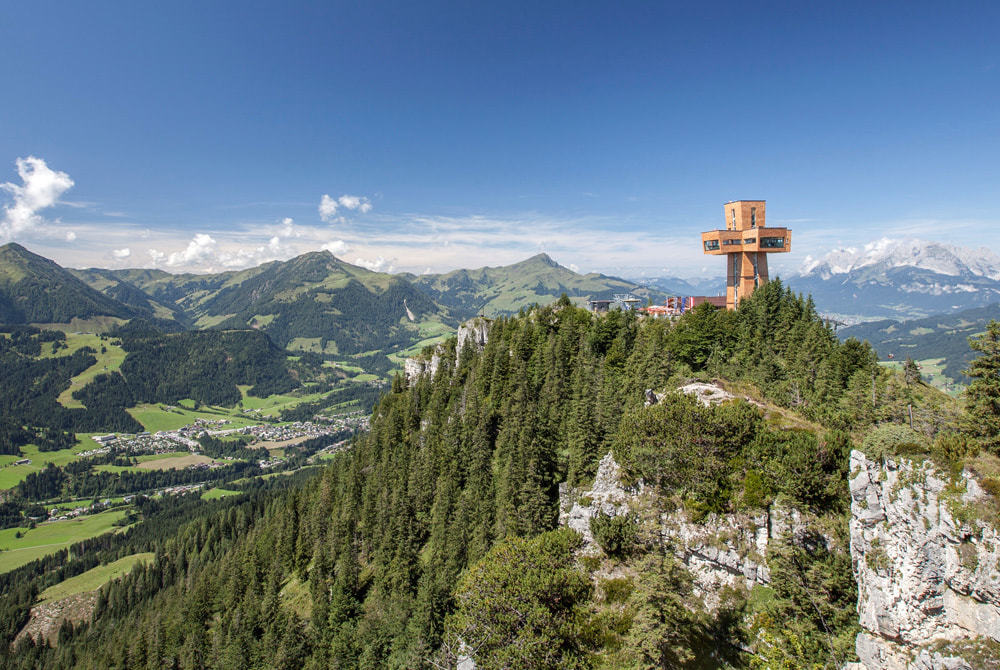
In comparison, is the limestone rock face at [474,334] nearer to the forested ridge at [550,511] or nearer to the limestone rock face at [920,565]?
the forested ridge at [550,511]

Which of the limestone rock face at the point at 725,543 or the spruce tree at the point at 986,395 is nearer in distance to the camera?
the spruce tree at the point at 986,395

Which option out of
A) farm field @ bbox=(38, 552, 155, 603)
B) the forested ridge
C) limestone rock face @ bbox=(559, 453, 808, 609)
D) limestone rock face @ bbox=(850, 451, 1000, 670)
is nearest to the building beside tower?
the forested ridge

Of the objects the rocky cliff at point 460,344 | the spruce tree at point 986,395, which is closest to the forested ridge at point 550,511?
the spruce tree at point 986,395

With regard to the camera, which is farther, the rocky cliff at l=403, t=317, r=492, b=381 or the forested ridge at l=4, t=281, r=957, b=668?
the rocky cliff at l=403, t=317, r=492, b=381

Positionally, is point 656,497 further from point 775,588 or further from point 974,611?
point 974,611

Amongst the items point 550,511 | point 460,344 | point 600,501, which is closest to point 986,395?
point 600,501

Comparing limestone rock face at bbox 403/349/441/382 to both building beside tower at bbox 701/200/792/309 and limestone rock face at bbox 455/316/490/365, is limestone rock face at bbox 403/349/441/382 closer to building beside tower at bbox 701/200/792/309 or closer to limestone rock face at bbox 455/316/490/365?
limestone rock face at bbox 455/316/490/365
